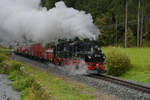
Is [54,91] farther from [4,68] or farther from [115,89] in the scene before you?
[4,68]

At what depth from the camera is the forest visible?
42656mm

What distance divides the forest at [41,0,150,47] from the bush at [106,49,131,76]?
79.2ft

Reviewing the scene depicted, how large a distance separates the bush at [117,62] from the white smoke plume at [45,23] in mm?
2517

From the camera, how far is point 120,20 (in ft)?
159

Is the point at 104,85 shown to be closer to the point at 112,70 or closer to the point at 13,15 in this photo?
the point at 112,70

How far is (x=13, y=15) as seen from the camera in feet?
86.5

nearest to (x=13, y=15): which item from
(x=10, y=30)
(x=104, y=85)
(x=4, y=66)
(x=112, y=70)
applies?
(x=10, y=30)

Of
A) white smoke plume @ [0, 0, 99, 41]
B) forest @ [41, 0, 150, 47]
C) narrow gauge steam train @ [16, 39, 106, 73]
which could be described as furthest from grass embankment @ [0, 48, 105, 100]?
forest @ [41, 0, 150, 47]

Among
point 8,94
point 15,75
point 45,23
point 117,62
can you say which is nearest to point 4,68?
point 15,75

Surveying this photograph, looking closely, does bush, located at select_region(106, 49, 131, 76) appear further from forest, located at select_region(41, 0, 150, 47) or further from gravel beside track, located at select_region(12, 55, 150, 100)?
forest, located at select_region(41, 0, 150, 47)

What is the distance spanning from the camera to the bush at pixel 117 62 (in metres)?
17.5

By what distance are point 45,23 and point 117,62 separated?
374 inches

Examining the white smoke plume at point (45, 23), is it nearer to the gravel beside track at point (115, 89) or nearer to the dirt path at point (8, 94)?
the gravel beside track at point (115, 89)

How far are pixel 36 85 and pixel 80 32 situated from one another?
8370 millimetres
